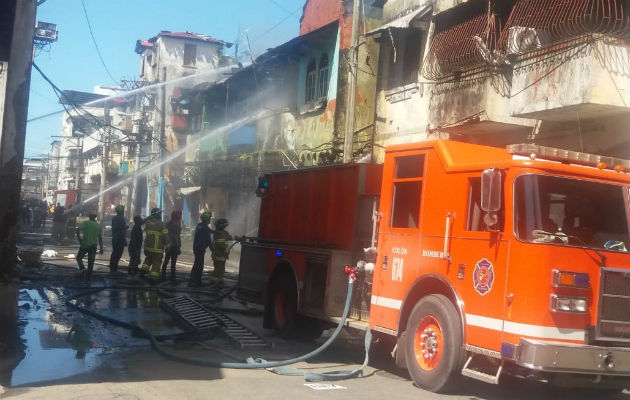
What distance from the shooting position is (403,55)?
56.1 feet

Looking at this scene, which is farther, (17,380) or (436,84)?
(436,84)

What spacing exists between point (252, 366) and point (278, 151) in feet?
55.4

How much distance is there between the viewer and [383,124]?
17781 millimetres

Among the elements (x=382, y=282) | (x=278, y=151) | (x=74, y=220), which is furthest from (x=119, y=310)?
(x=74, y=220)

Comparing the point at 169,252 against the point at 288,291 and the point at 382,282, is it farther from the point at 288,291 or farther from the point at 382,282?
the point at 382,282

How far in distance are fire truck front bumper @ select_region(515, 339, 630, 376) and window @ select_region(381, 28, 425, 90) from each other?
37.3 feet

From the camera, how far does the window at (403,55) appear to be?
53.8ft

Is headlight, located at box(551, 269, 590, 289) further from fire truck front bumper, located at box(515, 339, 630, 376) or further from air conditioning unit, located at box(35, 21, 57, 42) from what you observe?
air conditioning unit, located at box(35, 21, 57, 42)

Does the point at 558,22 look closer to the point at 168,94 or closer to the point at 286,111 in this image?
the point at 286,111

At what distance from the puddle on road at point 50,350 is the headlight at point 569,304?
15.5 feet

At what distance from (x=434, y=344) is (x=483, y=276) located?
3.18 feet

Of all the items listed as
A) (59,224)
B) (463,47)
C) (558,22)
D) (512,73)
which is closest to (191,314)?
(512,73)

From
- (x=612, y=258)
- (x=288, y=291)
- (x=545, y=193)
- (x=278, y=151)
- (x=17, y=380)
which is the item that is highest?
(x=278, y=151)

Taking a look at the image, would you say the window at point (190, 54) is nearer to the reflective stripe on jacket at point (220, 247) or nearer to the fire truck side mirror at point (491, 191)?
the reflective stripe on jacket at point (220, 247)
